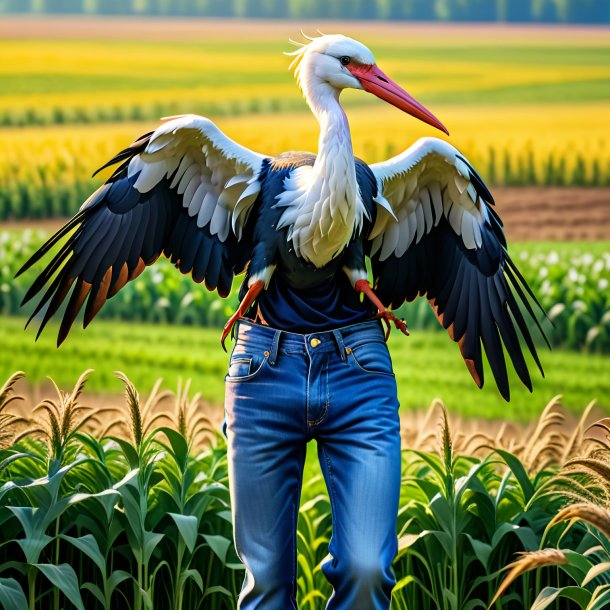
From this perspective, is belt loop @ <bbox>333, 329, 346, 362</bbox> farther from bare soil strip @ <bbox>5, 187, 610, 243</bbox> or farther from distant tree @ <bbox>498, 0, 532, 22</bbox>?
distant tree @ <bbox>498, 0, 532, 22</bbox>

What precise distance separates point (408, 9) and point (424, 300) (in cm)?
215

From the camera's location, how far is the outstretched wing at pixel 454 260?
10.2ft

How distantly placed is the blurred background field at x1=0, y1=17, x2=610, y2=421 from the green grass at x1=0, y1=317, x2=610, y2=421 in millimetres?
13

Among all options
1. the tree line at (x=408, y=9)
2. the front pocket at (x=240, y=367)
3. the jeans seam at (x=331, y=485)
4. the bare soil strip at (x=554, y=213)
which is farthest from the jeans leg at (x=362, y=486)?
the tree line at (x=408, y=9)

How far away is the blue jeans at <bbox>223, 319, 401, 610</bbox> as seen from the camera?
2545 mm

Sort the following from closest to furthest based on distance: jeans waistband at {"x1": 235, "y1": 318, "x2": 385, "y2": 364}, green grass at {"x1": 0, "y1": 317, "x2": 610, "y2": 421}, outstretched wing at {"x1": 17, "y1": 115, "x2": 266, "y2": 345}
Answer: jeans waistband at {"x1": 235, "y1": 318, "x2": 385, "y2": 364} < outstretched wing at {"x1": 17, "y1": 115, "x2": 266, "y2": 345} < green grass at {"x1": 0, "y1": 317, "x2": 610, "y2": 421}

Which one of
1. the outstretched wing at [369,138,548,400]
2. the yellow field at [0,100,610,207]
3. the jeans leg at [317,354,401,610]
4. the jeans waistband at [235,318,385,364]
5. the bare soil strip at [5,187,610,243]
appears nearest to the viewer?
the jeans leg at [317,354,401,610]

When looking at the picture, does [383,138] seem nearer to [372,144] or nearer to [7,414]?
Result: [372,144]

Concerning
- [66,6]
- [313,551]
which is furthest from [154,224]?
[66,6]

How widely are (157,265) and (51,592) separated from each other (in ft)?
11.1

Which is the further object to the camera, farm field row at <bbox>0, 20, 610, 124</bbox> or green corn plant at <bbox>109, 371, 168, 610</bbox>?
farm field row at <bbox>0, 20, 610, 124</bbox>

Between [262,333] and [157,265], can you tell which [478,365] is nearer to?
[262,333]

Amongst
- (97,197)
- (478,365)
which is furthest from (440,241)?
(97,197)

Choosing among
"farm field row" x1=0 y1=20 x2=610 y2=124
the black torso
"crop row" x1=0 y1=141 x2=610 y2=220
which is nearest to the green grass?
"crop row" x1=0 y1=141 x2=610 y2=220
